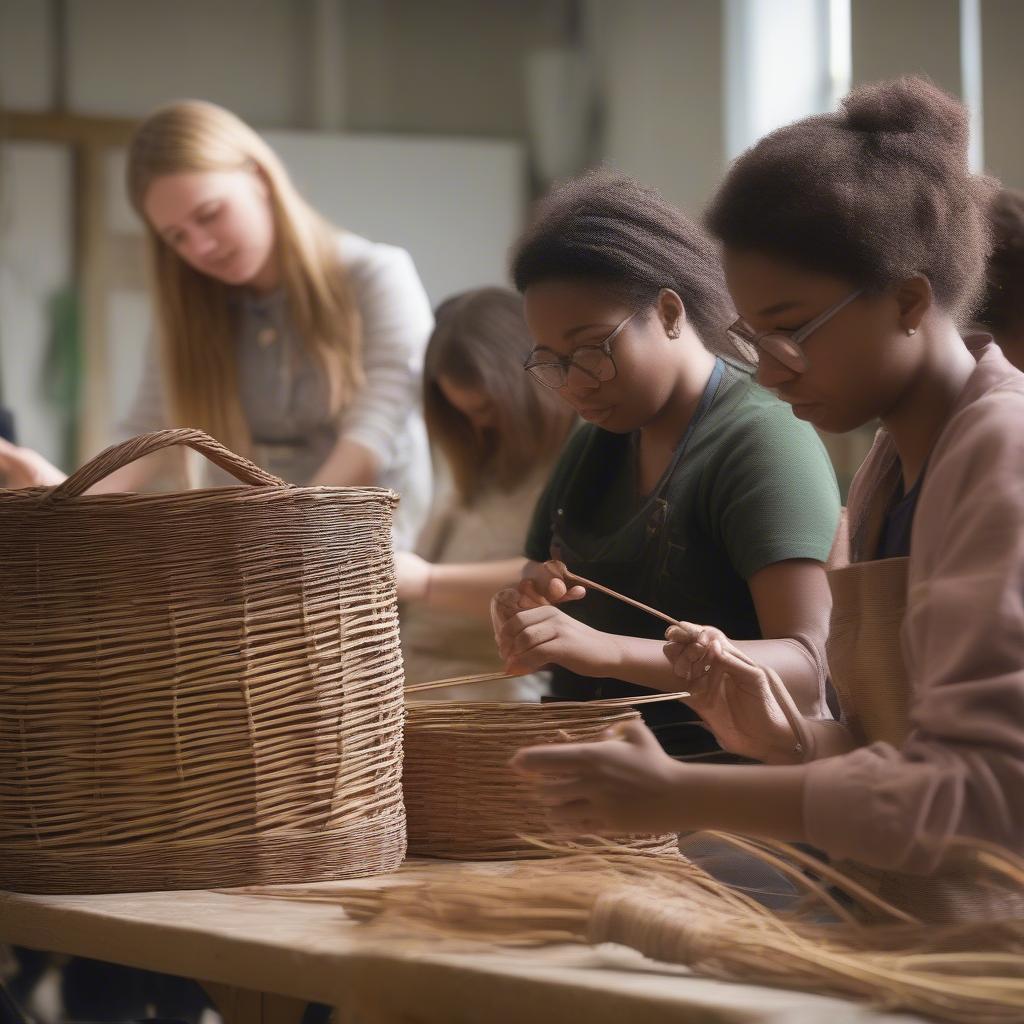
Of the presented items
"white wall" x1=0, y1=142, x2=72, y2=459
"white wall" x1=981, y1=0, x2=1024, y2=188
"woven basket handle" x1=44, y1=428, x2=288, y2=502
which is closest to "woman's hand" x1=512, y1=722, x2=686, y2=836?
"woven basket handle" x1=44, y1=428, x2=288, y2=502

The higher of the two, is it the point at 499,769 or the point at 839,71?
the point at 839,71

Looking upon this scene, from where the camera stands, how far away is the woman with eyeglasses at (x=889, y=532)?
2.86ft

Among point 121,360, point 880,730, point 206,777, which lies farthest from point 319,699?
point 121,360

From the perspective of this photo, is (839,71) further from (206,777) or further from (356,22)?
(206,777)

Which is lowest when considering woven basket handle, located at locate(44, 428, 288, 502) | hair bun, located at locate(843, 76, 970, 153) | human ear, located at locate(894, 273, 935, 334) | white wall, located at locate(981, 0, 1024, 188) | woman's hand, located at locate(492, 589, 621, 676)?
woman's hand, located at locate(492, 589, 621, 676)

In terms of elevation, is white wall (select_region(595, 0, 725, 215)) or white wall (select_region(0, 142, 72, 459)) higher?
white wall (select_region(595, 0, 725, 215))

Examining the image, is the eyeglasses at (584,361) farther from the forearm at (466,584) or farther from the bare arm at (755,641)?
the forearm at (466,584)

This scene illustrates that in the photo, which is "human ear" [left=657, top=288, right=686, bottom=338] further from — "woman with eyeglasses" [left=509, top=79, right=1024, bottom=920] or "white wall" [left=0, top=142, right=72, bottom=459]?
"white wall" [left=0, top=142, right=72, bottom=459]

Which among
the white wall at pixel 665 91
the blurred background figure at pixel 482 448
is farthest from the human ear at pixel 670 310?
the white wall at pixel 665 91

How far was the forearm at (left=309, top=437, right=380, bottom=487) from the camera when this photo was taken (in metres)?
2.62

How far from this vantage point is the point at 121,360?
5.57 meters

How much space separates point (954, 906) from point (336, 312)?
6.42 ft

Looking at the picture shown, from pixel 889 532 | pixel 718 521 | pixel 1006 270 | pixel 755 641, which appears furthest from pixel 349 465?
pixel 889 532

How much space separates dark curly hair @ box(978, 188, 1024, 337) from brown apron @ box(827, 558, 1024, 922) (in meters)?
0.40
